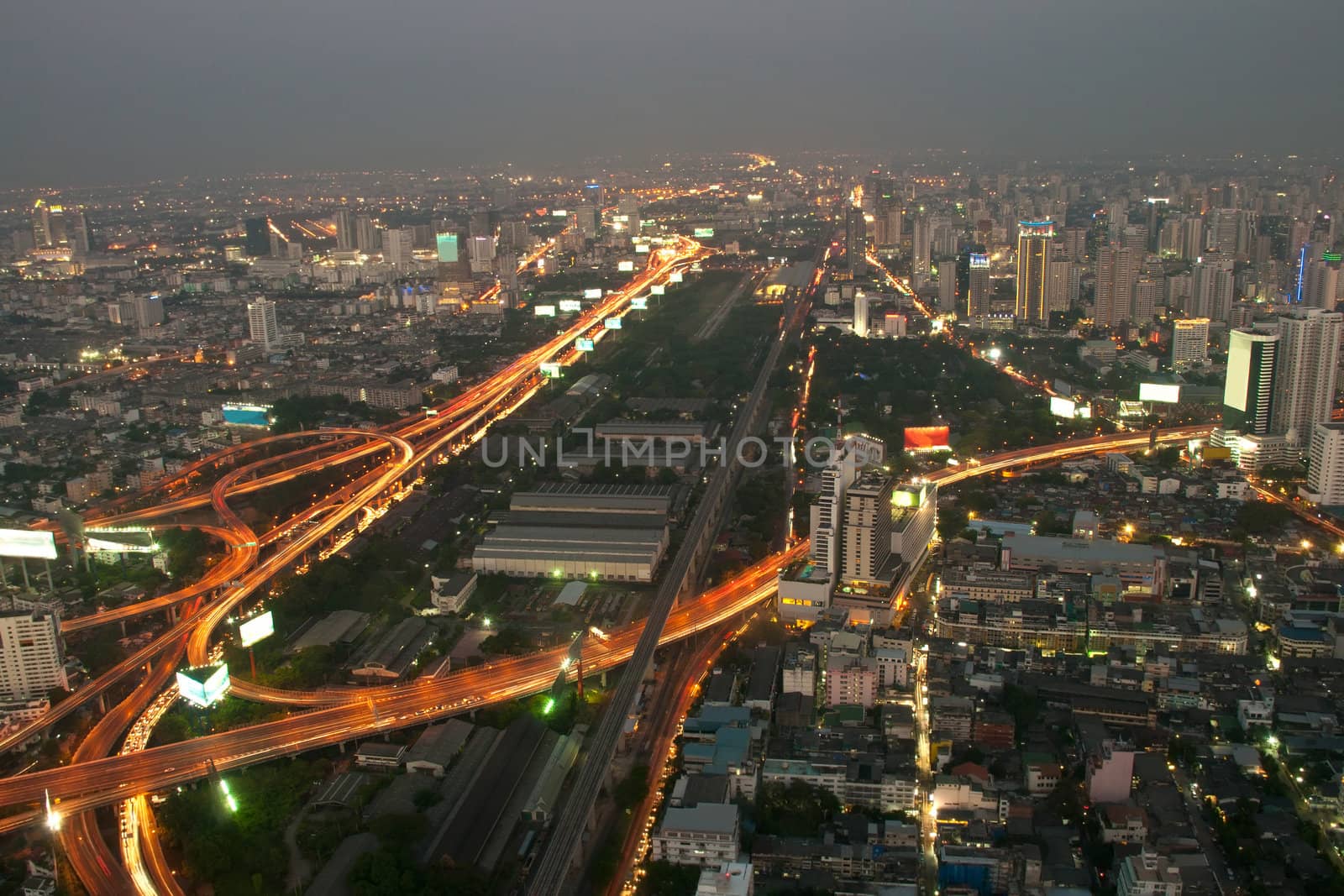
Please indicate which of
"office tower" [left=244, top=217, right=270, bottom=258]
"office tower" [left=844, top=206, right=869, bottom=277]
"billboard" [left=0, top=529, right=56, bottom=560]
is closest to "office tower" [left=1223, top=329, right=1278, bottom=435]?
"billboard" [left=0, top=529, right=56, bottom=560]

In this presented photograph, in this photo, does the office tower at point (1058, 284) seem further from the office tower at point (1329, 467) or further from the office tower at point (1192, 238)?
the office tower at point (1329, 467)

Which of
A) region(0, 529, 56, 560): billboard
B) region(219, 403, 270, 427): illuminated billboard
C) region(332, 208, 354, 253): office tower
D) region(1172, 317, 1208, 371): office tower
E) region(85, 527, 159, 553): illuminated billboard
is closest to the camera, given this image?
region(0, 529, 56, 560): billboard

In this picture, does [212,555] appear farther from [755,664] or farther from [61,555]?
[755,664]

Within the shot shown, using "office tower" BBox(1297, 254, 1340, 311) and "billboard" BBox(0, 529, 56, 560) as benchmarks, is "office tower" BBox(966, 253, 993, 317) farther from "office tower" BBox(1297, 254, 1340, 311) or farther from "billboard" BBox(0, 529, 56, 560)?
"billboard" BBox(0, 529, 56, 560)

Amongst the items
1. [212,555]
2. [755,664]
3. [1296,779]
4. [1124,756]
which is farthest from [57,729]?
[1296,779]

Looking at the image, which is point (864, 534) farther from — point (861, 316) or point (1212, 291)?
point (1212, 291)

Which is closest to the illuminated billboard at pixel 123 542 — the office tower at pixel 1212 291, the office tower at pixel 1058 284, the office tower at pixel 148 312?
the office tower at pixel 148 312
